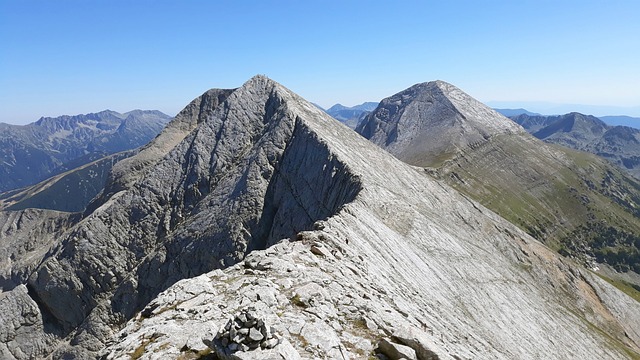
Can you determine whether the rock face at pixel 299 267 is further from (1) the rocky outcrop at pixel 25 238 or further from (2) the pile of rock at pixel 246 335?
(1) the rocky outcrop at pixel 25 238

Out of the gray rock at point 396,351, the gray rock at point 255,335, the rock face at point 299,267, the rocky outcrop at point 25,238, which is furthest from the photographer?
the rocky outcrop at point 25,238

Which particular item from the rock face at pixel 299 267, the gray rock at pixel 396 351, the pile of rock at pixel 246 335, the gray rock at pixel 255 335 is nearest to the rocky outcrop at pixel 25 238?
the rock face at pixel 299 267

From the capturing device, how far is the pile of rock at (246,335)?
16.0 metres

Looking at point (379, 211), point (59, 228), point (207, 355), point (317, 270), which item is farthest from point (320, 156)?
point (59, 228)

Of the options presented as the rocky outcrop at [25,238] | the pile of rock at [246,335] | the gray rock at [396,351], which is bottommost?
the rocky outcrop at [25,238]

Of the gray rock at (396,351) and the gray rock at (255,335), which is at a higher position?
the gray rock at (255,335)

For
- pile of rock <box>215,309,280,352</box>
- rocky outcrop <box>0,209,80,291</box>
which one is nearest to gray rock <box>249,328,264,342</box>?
pile of rock <box>215,309,280,352</box>

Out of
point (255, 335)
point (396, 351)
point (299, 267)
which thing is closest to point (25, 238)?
point (299, 267)

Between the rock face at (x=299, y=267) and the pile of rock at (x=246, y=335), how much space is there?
0.30 feet

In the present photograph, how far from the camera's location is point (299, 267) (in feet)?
88.6

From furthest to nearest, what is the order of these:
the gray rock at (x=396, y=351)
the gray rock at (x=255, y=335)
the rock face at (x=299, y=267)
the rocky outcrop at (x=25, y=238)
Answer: the rocky outcrop at (x=25, y=238)
the rock face at (x=299, y=267)
the gray rock at (x=396, y=351)
the gray rock at (x=255, y=335)

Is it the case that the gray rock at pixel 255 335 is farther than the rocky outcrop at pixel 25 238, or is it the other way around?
the rocky outcrop at pixel 25 238

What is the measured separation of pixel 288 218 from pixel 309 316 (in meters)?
49.0

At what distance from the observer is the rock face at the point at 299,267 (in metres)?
21.6
